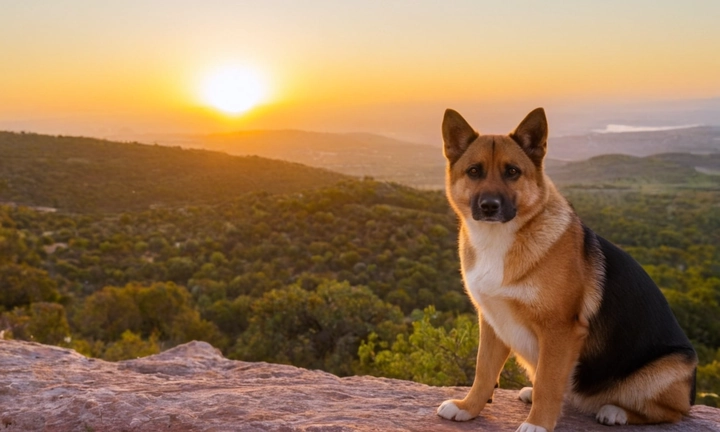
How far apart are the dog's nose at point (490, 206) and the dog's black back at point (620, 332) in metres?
0.81

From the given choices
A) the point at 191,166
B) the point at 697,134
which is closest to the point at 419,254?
the point at 191,166

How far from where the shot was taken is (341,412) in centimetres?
405

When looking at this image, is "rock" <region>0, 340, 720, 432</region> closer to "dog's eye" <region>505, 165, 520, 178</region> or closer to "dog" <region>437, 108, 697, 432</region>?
"dog" <region>437, 108, 697, 432</region>

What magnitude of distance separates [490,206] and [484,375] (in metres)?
1.43

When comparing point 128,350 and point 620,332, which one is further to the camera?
point 128,350

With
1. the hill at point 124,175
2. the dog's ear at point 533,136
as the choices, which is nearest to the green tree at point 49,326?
the dog's ear at point 533,136

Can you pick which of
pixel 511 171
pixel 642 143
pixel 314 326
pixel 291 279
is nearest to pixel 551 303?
pixel 511 171

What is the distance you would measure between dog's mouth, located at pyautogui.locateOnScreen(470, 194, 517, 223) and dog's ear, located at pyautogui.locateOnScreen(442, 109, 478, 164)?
719 millimetres

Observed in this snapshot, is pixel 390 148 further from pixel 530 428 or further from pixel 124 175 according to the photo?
pixel 530 428

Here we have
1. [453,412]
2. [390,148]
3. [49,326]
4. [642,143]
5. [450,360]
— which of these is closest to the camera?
[453,412]

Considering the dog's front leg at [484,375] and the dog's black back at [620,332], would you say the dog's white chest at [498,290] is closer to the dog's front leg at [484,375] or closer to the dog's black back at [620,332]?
the dog's front leg at [484,375]

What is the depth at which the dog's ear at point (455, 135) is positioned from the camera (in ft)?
14.5

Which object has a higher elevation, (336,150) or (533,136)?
(336,150)

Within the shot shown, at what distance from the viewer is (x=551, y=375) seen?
3.71m
